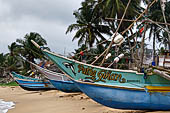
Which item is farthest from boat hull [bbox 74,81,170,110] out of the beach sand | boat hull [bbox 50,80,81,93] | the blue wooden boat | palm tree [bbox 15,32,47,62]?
palm tree [bbox 15,32,47,62]

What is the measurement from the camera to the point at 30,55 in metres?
33.5

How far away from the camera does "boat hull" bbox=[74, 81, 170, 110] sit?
296 inches

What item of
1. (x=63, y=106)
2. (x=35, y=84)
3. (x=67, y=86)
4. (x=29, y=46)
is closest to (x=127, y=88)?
(x=63, y=106)

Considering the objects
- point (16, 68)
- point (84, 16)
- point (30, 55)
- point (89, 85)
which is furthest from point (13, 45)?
point (89, 85)

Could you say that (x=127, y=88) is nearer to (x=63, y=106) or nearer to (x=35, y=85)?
(x=63, y=106)

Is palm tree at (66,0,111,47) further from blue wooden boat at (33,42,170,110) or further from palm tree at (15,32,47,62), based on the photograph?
blue wooden boat at (33,42,170,110)

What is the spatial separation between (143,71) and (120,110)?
6.46 feet

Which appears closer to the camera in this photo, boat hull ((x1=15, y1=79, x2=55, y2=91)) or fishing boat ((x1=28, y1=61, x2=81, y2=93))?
fishing boat ((x1=28, y1=61, x2=81, y2=93))

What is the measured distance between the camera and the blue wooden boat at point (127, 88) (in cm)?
751

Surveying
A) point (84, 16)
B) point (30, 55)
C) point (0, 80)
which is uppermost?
point (84, 16)

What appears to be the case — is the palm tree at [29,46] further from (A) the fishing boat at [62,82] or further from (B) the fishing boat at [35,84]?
(A) the fishing boat at [62,82]

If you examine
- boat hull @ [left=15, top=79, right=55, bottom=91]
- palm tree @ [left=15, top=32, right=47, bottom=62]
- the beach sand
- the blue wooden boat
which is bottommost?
the beach sand

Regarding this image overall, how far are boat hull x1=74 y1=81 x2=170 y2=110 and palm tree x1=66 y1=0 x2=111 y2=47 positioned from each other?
16.2m

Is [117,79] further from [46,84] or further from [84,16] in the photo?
[84,16]
